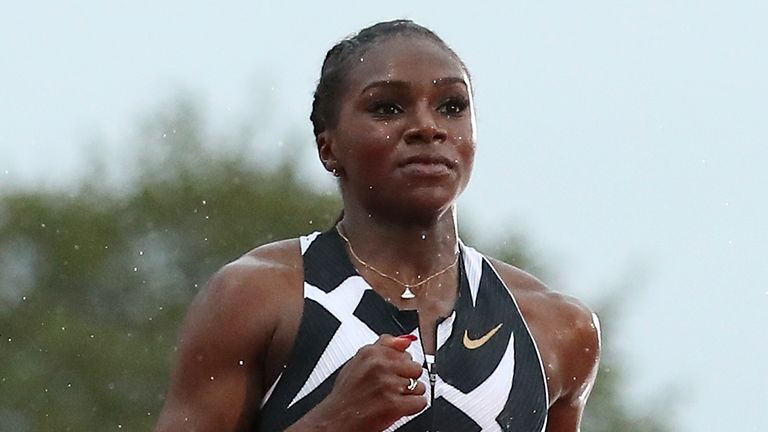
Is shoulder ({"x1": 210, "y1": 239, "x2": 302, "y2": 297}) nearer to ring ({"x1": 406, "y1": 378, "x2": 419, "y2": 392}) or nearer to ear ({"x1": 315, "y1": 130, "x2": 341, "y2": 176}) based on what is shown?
ear ({"x1": 315, "y1": 130, "x2": 341, "y2": 176})

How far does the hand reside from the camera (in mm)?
4484

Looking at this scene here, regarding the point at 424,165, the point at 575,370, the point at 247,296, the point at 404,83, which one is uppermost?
the point at 404,83

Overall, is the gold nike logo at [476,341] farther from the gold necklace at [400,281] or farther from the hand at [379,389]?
the hand at [379,389]

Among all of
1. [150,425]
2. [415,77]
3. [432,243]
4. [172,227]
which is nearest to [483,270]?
[432,243]

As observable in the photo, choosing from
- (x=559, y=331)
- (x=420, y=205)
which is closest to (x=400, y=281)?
(x=420, y=205)

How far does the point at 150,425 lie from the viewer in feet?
70.4

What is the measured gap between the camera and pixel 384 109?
193 inches

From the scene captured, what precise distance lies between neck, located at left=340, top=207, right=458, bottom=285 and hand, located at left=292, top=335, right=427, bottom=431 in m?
0.46

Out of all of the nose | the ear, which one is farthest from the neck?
the nose

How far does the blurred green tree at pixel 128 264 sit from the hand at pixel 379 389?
1737 centimetres

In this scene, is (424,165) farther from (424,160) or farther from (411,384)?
(411,384)

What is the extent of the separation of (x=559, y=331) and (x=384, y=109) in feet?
2.33

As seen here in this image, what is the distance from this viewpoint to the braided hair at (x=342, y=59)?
5.05 meters

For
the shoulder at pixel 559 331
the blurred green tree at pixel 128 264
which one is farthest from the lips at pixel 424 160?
the blurred green tree at pixel 128 264
